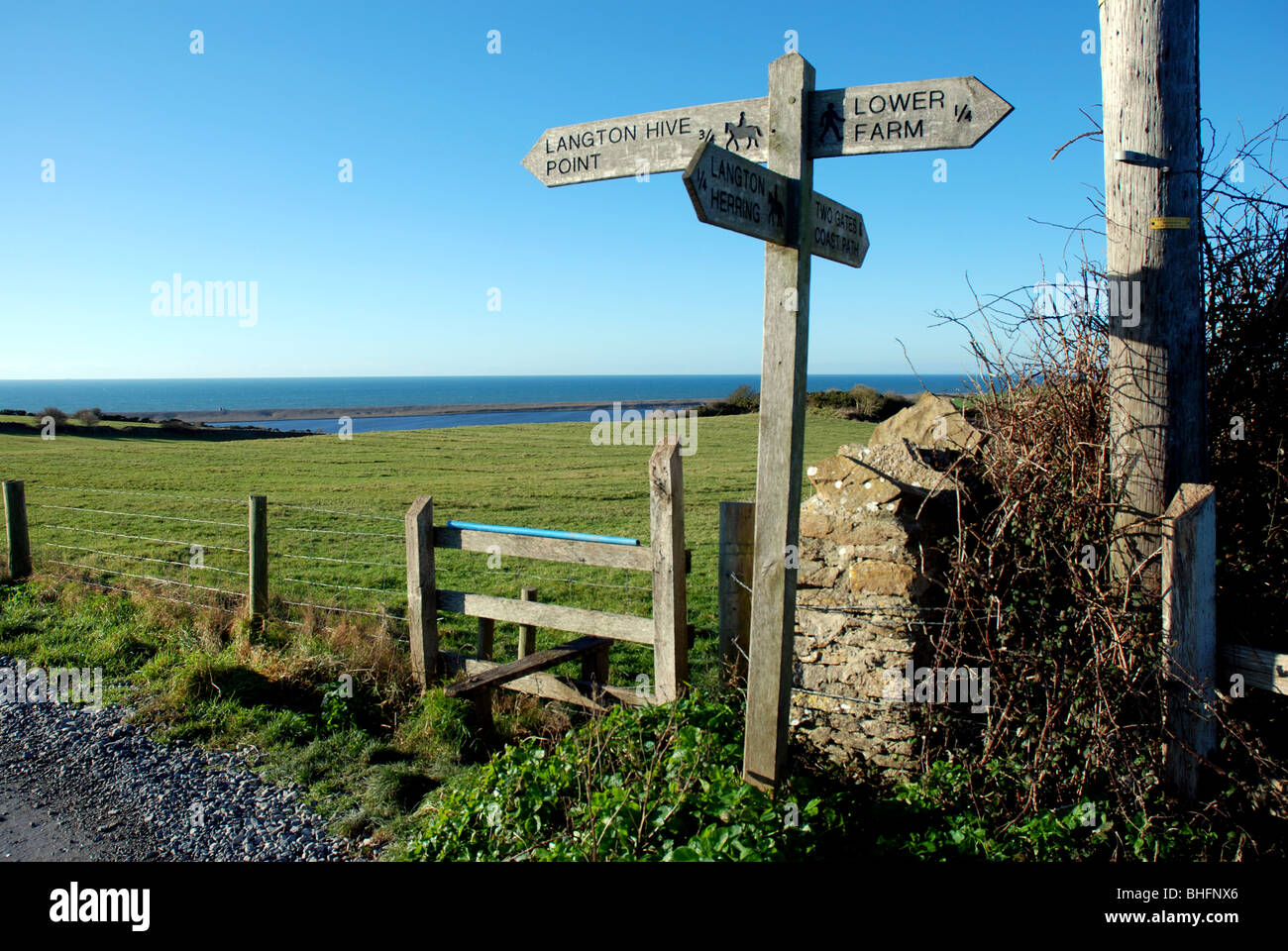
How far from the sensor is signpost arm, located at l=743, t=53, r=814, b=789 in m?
3.62

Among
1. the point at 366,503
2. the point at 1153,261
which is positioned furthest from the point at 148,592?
the point at 366,503

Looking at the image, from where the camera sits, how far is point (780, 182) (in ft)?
11.6

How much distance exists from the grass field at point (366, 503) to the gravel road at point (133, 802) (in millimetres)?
2609

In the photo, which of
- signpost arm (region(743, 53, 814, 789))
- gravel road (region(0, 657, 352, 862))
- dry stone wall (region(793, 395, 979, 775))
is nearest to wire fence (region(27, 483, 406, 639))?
gravel road (region(0, 657, 352, 862))

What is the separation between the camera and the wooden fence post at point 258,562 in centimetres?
766

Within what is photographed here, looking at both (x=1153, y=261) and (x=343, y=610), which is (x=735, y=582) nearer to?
(x=1153, y=261)

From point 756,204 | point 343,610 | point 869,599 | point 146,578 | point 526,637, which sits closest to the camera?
point 756,204

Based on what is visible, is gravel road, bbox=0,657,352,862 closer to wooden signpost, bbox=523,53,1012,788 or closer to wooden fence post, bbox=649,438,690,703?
wooden fence post, bbox=649,438,690,703

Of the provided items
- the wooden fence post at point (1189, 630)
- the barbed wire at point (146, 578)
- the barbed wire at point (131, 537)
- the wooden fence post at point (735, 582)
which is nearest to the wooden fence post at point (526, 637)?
the wooden fence post at point (735, 582)

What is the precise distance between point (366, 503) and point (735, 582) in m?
14.6

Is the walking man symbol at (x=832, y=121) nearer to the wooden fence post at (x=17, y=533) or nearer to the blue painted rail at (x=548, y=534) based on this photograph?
the blue painted rail at (x=548, y=534)

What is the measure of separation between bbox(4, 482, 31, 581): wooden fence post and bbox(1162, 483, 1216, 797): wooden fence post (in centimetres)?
1100
